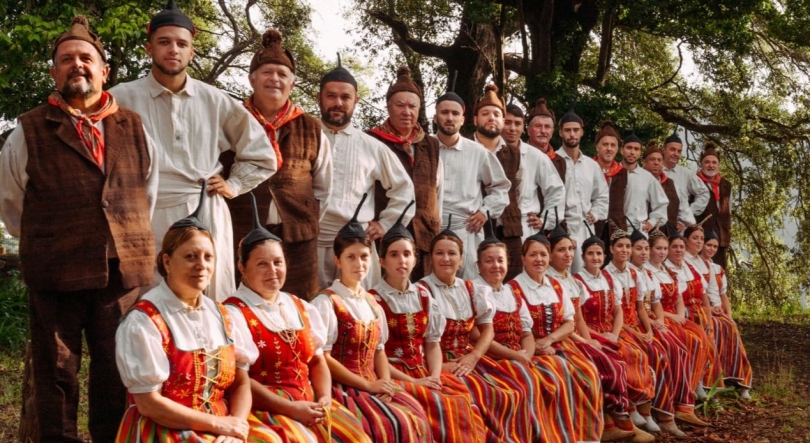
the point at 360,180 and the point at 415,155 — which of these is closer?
the point at 360,180

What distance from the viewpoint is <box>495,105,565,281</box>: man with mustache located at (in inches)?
248

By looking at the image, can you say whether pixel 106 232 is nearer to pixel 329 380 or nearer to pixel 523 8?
pixel 329 380

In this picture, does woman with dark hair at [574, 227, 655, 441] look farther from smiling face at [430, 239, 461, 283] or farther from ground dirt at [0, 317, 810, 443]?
smiling face at [430, 239, 461, 283]

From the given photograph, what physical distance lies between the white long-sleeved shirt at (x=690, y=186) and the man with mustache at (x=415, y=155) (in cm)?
424

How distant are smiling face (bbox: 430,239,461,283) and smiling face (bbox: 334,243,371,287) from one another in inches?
26.9

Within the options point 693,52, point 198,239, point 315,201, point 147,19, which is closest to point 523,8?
point 693,52

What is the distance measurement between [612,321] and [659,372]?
1.51 feet

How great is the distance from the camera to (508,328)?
17.0 ft

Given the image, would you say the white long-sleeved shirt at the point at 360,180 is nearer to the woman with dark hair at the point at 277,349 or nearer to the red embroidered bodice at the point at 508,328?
the red embroidered bodice at the point at 508,328

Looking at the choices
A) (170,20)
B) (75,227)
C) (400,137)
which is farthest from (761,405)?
(75,227)

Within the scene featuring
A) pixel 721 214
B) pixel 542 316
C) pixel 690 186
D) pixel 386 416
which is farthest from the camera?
pixel 721 214

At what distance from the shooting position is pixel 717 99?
1159cm

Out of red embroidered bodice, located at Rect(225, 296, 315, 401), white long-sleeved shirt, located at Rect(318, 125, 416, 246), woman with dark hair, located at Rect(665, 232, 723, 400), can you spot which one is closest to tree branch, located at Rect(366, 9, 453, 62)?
woman with dark hair, located at Rect(665, 232, 723, 400)

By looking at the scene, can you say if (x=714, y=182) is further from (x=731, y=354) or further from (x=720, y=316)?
(x=731, y=354)
